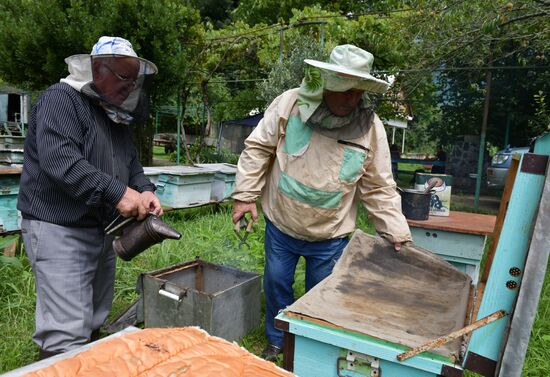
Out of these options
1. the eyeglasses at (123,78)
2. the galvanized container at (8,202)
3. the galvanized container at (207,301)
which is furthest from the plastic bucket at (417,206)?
the galvanized container at (8,202)

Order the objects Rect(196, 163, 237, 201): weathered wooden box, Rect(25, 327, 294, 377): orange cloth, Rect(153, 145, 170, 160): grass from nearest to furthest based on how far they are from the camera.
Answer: Rect(25, 327, 294, 377): orange cloth → Rect(196, 163, 237, 201): weathered wooden box → Rect(153, 145, 170, 160): grass

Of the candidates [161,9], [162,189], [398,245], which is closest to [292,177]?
[398,245]

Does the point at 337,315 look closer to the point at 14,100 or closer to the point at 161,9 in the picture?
the point at 161,9

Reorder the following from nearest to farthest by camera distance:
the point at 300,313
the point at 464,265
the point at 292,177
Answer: the point at 300,313, the point at 292,177, the point at 464,265

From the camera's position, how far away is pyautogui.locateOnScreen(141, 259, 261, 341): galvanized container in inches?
107

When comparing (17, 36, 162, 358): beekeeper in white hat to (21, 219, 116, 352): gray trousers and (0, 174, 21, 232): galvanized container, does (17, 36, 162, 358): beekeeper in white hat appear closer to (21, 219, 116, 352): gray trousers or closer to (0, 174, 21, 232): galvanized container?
(21, 219, 116, 352): gray trousers

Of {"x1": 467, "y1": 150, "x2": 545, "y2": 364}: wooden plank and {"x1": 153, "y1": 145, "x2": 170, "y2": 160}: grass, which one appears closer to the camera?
{"x1": 467, "y1": 150, "x2": 545, "y2": 364}: wooden plank

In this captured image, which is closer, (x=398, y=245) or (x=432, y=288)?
(x=432, y=288)

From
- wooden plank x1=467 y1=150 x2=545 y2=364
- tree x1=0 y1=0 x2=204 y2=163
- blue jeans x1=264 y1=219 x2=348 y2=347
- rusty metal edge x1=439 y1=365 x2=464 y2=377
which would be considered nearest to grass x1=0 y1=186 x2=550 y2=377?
blue jeans x1=264 y1=219 x2=348 y2=347

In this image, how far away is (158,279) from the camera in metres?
2.90

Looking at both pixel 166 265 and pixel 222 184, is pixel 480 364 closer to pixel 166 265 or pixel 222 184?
pixel 166 265

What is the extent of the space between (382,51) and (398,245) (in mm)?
6866

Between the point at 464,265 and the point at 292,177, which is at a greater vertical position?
the point at 292,177

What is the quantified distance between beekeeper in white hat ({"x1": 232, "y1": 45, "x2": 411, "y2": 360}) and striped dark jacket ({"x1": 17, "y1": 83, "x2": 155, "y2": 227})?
80 centimetres
